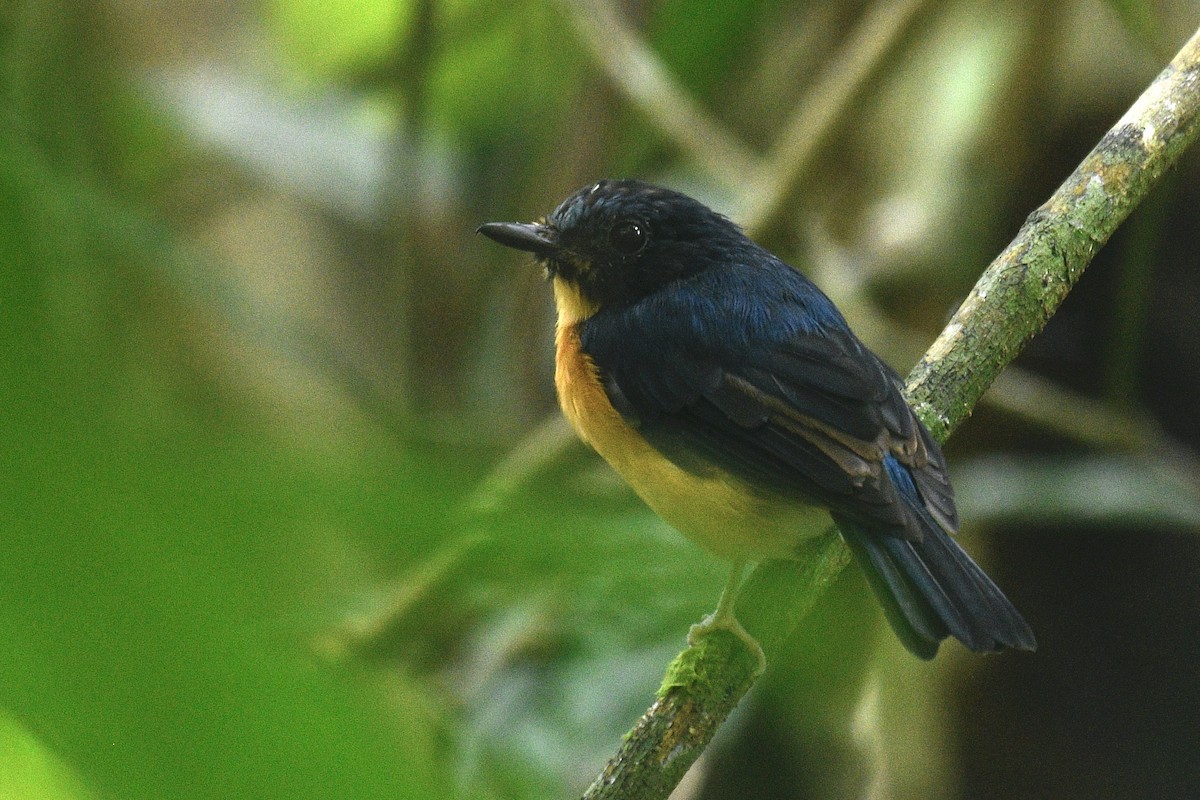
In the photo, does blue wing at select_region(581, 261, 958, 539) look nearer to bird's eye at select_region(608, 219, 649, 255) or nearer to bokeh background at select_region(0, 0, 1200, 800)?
bird's eye at select_region(608, 219, 649, 255)

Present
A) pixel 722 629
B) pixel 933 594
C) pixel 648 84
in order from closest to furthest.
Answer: pixel 933 594
pixel 722 629
pixel 648 84

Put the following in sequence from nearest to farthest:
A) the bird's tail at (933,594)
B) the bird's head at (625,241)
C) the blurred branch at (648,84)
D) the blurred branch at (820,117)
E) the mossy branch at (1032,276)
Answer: the bird's tail at (933,594), the mossy branch at (1032,276), the bird's head at (625,241), the blurred branch at (820,117), the blurred branch at (648,84)

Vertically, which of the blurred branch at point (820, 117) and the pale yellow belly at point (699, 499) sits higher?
the blurred branch at point (820, 117)

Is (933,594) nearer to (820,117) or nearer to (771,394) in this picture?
(771,394)

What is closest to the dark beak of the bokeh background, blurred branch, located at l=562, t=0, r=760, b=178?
the bokeh background

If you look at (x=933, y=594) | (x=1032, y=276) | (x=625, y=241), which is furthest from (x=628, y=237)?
(x=933, y=594)

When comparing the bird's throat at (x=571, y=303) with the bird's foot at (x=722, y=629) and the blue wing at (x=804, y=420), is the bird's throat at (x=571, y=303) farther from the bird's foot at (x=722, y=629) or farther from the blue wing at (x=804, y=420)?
the bird's foot at (x=722, y=629)

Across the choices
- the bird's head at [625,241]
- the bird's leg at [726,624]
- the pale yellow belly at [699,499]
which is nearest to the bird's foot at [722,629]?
the bird's leg at [726,624]
